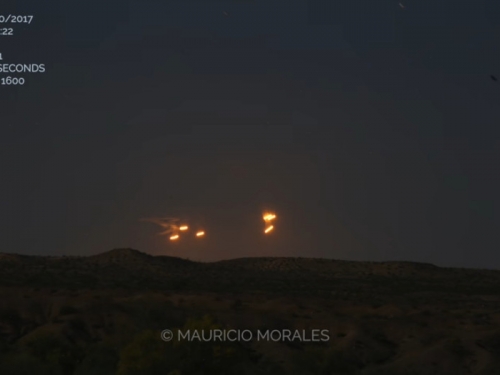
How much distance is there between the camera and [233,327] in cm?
5816

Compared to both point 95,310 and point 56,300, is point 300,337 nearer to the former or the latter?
point 95,310

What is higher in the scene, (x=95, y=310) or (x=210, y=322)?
(x=95, y=310)

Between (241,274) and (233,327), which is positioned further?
(241,274)

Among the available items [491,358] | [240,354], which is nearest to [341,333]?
[491,358]

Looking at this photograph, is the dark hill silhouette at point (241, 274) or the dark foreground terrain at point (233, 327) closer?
the dark foreground terrain at point (233, 327)

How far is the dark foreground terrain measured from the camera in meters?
45.4

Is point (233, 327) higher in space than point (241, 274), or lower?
lower

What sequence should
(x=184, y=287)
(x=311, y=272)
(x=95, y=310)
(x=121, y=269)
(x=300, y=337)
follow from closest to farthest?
(x=300, y=337) < (x=95, y=310) < (x=184, y=287) < (x=121, y=269) < (x=311, y=272)

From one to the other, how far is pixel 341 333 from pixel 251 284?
3435 centimetres

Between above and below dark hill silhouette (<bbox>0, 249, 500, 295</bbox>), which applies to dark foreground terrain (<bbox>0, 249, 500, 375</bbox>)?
below

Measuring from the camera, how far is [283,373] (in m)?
49.6

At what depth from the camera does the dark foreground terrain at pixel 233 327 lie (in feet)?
149

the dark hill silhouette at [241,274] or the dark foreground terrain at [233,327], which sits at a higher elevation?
the dark hill silhouette at [241,274]

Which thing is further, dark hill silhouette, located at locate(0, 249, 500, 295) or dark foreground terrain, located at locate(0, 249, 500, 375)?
dark hill silhouette, located at locate(0, 249, 500, 295)
